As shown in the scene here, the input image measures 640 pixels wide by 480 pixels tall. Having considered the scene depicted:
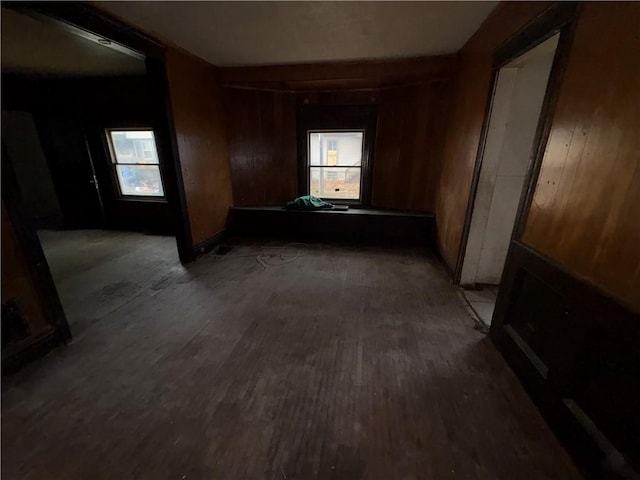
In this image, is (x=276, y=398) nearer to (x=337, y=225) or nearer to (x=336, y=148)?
(x=337, y=225)

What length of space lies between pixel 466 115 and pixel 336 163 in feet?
6.91

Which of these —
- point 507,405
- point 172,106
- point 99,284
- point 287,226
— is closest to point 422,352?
point 507,405

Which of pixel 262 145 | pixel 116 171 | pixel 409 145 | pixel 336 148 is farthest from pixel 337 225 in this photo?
pixel 116 171

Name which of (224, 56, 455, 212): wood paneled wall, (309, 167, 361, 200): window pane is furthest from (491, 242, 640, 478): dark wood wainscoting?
(309, 167, 361, 200): window pane

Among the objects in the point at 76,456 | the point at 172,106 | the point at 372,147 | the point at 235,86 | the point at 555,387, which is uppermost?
the point at 235,86

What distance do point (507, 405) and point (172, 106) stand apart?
3.89m

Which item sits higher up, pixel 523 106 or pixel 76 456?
pixel 523 106

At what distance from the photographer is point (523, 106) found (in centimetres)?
216

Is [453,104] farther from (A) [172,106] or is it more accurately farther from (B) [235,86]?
(A) [172,106]

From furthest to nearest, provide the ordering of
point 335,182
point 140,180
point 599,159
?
1. point 140,180
2. point 335,182
3. point 599,159

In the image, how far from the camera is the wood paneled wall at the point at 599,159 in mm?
998

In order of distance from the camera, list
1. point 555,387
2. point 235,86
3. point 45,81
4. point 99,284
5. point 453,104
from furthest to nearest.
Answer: point 45,81
point 235,86
point 453,104
point 99,284
point 555,387

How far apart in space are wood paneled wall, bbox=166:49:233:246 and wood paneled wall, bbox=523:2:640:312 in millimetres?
3409

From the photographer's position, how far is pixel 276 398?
4.83 ft
